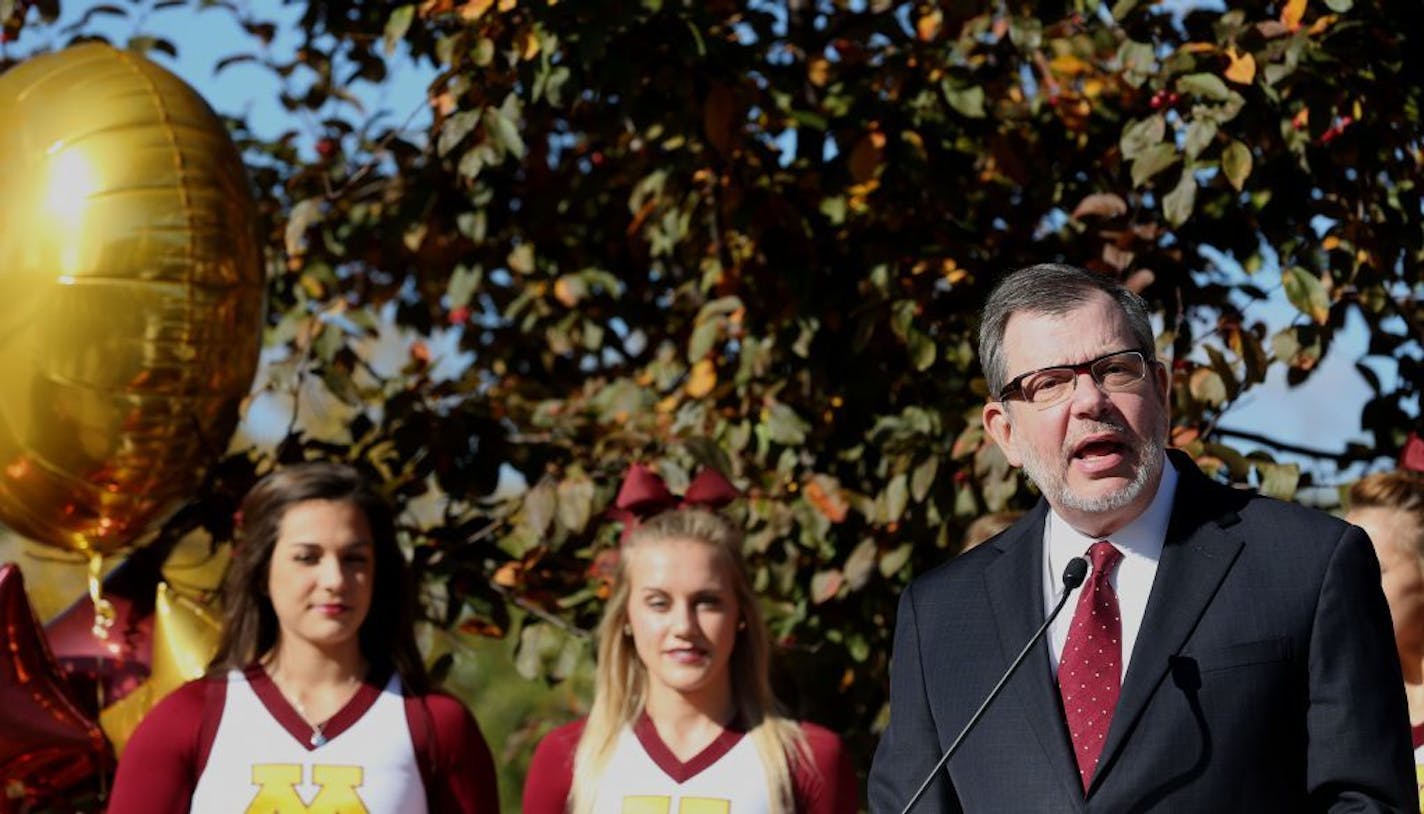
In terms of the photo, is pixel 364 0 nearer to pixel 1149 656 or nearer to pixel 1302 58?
pixel 1302 58

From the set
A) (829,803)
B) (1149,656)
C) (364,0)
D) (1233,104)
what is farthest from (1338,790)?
(364,0)

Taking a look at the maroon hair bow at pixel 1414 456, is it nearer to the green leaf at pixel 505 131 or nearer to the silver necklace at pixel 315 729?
the green leaf at pixel 505 131

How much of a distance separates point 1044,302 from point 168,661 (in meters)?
2.51

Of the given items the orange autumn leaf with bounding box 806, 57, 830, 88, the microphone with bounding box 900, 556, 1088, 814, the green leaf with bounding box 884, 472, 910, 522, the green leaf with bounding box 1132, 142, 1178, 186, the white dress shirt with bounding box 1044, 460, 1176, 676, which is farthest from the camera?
the orange autumn leaf with bounding box 806, 57, 830, 88

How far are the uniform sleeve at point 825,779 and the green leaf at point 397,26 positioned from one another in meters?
1.83

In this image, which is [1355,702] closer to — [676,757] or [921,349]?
[676,757]

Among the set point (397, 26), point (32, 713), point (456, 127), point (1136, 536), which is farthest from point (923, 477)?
point (32, 713)

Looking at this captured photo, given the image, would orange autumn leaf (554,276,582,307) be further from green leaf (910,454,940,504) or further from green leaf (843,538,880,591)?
green leaf (910,454,940,504)

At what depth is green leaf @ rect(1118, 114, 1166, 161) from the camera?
3764 mm

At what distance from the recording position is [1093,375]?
2148 millimetres

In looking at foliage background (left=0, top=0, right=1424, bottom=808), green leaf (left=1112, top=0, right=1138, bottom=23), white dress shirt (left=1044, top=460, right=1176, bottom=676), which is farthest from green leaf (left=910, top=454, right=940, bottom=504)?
white dress shirt (left=1044, top=460, right=1176, bottom=676)

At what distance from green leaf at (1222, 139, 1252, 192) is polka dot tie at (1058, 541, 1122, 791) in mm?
1662

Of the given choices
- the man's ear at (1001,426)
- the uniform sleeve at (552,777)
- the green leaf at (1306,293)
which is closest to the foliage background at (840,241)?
the green leaf at (1306,293)

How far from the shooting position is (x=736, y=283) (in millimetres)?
4574
